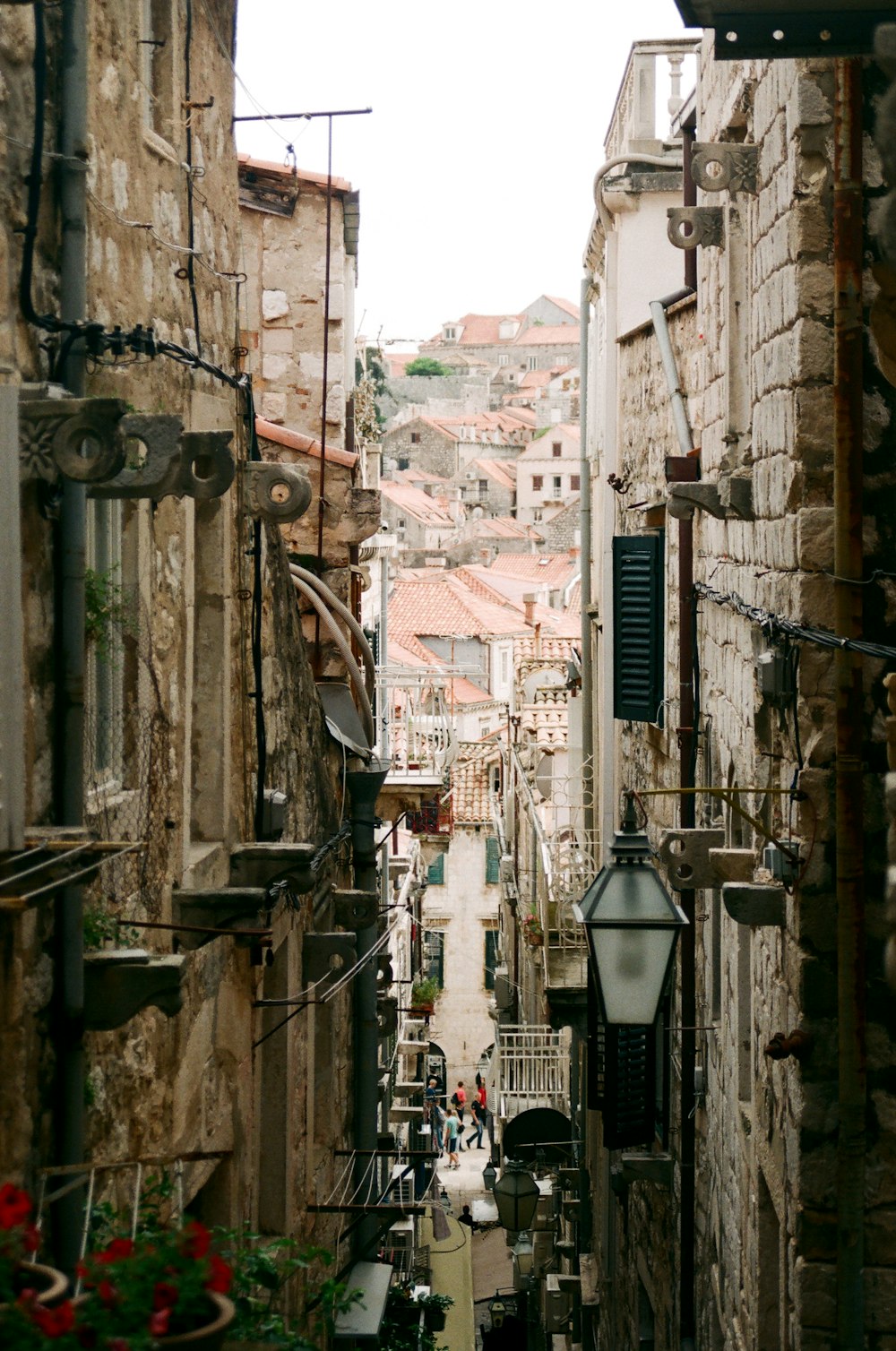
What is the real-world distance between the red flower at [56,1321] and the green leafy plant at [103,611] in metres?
2.63

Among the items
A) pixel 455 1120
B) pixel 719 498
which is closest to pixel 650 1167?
pixel 719 498

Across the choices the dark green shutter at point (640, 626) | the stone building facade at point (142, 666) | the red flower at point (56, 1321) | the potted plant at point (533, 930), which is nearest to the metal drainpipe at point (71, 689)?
the stone building facade at point (142, 666)

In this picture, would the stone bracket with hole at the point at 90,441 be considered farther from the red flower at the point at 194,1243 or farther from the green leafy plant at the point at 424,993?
the green leafy plant at the point at 424,993

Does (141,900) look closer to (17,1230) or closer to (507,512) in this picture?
(17,1230)

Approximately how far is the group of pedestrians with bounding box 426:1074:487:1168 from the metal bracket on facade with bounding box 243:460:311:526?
26094 millimetres

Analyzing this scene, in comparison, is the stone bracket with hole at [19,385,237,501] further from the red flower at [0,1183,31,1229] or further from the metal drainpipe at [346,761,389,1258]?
the metal drainpipe at [346,761,389,1258]

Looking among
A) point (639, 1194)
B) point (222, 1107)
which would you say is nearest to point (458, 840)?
point (639, 1194)

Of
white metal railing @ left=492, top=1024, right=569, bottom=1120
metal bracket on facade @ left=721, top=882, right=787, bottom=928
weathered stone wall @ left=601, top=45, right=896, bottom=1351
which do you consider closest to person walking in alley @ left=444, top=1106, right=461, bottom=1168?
white metal railing @ left=492, top=1024, right=569, bottom=1120

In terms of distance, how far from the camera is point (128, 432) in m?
5.10

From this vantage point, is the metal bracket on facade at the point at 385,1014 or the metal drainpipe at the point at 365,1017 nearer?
the metal drainpipe at the point at 365,1017

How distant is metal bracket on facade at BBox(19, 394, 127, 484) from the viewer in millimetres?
4727

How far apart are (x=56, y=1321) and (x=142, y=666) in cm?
363

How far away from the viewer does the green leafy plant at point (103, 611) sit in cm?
579

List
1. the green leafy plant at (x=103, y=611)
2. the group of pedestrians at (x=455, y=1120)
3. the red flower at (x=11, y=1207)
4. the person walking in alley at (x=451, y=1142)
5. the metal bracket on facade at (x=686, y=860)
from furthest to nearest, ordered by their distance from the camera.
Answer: the group of pedestrians at (x=455, y=1120)
the person walking in alley at (x=451, y=1142)
the metal bracket on facade at (x=686, y=860)
the green leafy plant at (x=103, y=611)
the red flower at (x=11, y=1207)
